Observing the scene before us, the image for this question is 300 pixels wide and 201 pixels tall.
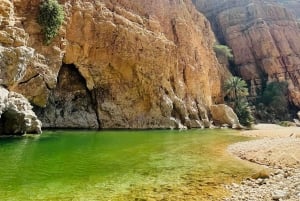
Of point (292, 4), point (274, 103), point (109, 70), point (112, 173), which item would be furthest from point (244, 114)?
point (292, 4)

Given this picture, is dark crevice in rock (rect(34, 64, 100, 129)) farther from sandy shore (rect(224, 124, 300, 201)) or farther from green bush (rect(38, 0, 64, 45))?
sandy shore (rect(224, 124, 300, 201))

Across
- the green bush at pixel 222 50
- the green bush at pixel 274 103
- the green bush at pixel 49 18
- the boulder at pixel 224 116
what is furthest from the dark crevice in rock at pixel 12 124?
the green bush at pixel 222 50

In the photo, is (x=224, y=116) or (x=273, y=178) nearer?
(x=273, y=178)

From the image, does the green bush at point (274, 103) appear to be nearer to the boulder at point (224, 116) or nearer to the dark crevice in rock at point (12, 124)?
the boulder at point (224, 116)

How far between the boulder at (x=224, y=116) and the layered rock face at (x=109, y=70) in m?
3.03

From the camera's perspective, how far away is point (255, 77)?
79688 millimetres

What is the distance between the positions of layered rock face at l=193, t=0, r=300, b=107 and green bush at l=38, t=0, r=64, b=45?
171ft

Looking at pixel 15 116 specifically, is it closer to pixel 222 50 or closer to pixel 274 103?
pixel 274 103

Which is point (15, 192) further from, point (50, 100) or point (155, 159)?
point (50, 100)

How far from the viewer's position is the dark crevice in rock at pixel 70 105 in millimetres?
42219

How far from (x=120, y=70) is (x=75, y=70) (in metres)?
6.10

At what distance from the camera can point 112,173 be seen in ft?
47.4

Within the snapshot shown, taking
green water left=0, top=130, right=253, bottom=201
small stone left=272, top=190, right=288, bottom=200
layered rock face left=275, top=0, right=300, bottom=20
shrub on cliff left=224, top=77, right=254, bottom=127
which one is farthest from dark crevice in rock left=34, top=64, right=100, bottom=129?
layered rock face left=275, top=0, right=300, bottom=20

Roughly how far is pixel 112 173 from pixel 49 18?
27.8 metres
